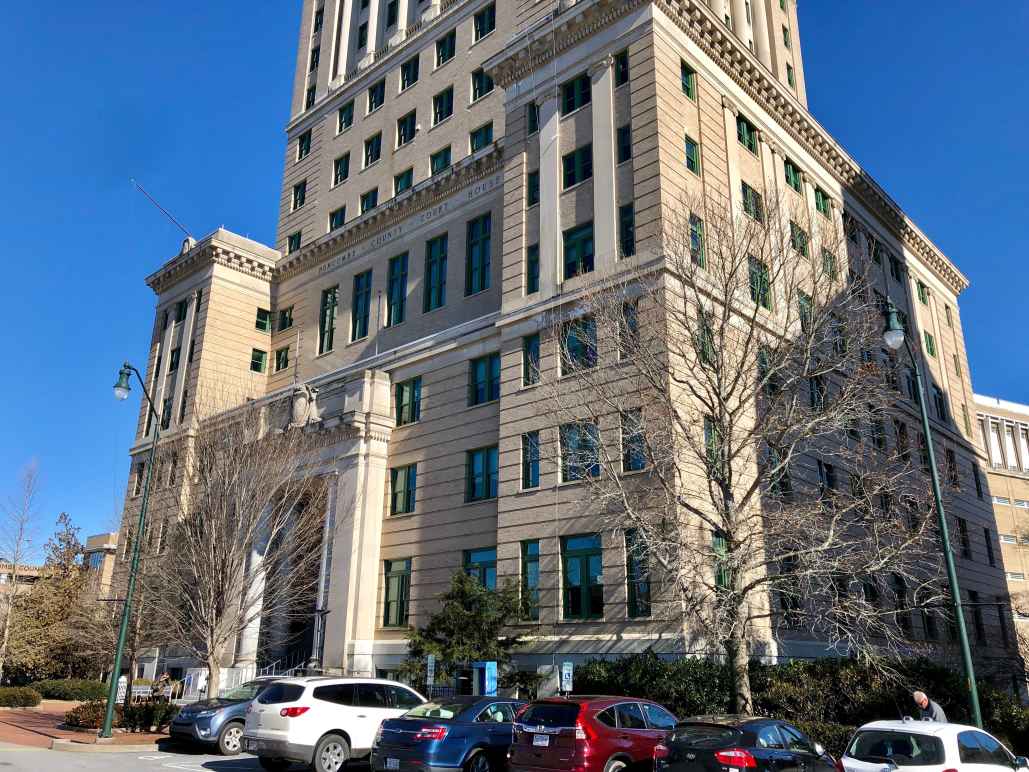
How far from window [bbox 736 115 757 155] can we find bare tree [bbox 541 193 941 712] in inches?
240

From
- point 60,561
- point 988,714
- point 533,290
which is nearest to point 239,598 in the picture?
point 533,290

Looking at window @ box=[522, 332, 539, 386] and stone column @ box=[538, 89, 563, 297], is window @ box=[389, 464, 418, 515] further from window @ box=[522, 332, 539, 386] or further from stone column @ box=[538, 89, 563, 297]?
stone column @ box=[538, 89, 563, 297]

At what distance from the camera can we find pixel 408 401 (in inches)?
1474

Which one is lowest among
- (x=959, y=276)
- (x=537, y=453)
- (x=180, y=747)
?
(x=180, y=747)

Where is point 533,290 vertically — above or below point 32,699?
above

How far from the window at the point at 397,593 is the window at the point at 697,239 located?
1688cm

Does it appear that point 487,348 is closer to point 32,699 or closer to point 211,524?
point 211,524

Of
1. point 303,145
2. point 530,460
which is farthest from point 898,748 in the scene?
point 303,145

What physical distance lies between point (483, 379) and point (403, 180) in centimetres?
1572

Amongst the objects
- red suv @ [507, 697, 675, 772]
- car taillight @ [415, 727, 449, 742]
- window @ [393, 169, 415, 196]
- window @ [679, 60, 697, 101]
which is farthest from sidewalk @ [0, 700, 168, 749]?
window @ [679, 60, 697, 101]

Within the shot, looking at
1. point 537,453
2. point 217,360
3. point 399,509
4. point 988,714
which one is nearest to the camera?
point 988,714

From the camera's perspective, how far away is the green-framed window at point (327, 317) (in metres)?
44.7

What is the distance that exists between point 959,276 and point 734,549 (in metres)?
43.8

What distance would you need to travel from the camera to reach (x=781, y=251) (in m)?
23.2
